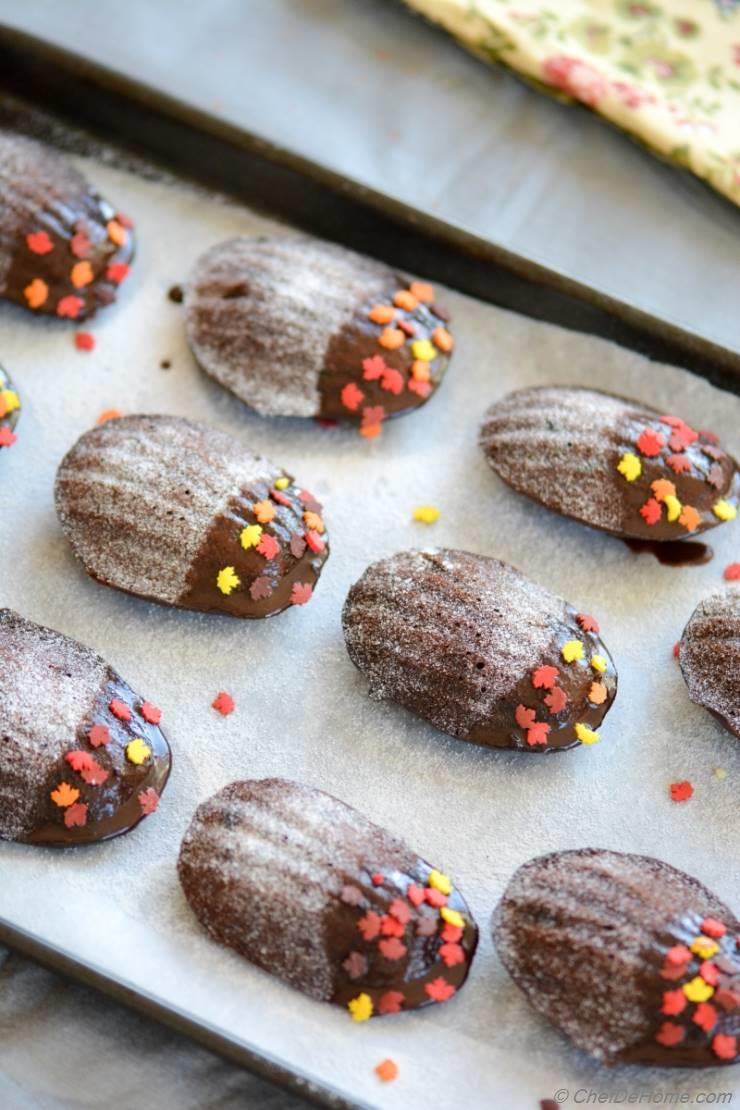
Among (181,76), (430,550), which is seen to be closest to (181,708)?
(430,550)

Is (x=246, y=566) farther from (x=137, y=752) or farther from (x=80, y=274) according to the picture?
(x=80, y=274)

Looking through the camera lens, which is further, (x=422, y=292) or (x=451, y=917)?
(x=422, y=292)

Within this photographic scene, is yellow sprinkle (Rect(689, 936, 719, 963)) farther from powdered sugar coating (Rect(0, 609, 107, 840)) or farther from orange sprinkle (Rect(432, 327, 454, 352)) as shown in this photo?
orange sprinkle (Rect(432, 327, 454, 352))

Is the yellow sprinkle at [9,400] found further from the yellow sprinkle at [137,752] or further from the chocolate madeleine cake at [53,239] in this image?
the yellow sprinkle at [137,752]

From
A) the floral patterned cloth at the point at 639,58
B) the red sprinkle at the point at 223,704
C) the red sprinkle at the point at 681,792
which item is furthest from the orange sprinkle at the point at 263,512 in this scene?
the floral patterned cloth at the point at 639,58

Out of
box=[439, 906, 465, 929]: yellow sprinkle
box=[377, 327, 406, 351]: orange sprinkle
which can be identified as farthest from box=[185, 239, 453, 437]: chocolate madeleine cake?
box=[439, 906, 465, 929]: yellow sprinkle

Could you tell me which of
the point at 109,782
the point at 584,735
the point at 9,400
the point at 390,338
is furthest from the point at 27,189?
the point at 584,735
